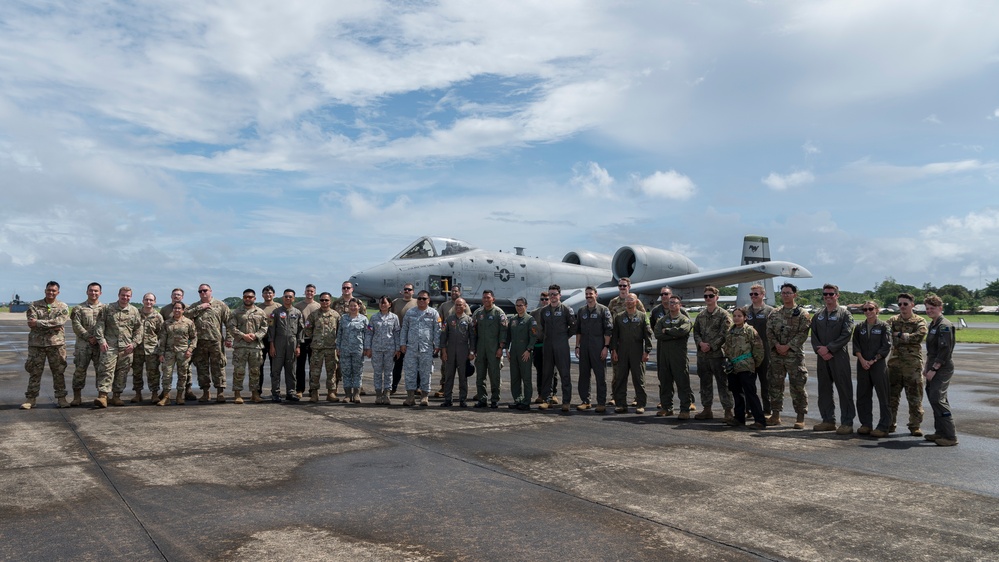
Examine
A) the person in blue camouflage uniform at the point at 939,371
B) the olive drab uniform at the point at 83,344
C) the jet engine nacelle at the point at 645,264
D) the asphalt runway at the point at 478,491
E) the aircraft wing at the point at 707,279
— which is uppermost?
the jet engine nacelle at the point at 645,264

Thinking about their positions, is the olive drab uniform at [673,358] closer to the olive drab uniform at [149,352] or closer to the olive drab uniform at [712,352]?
the olive drab uniform at [712,352]

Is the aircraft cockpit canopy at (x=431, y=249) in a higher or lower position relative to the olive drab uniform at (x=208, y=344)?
higher

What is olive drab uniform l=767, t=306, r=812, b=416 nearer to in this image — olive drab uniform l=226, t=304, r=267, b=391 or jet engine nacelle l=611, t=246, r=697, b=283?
olive drab uniform l=226, t=304, r=267, b=391

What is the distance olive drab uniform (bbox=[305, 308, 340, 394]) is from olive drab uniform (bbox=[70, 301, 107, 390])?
A: 2886mm

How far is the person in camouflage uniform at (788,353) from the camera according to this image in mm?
7988

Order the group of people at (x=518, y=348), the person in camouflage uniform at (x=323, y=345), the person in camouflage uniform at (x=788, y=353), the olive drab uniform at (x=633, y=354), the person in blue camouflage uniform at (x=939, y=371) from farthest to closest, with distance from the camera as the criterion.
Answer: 1. the person in camouflage uniform at (x=323, y=345)
2. the olive drab uniform at (x=633, y=354)
3. the person in camouflage uniform at (x=788, y=353)
4. the group of people at (x=518, y=348)
5. the person in blue camouflage uniform at (x=939, y=371)

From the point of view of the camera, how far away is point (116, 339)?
359 inches

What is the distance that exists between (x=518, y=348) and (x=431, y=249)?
1025cm

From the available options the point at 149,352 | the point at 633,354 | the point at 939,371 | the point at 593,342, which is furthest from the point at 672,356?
the point at 149,352

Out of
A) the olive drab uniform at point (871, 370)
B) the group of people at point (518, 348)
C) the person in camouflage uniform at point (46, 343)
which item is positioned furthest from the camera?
the person in camouflage uniform at point (46, 343)

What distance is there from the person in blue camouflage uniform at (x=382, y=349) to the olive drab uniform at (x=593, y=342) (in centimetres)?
279

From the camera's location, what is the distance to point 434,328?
980 cm

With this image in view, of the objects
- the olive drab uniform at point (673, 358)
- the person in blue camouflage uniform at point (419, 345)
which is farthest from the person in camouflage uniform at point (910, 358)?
the person in blue camouflage uniform at point (419, 345)

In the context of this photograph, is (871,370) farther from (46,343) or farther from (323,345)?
(46,343)
